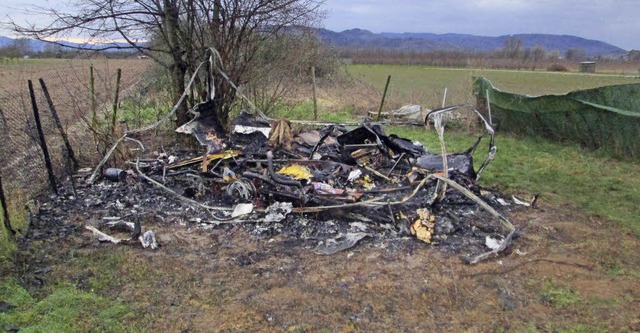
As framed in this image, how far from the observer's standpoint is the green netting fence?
8.42 metres

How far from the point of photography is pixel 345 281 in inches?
161

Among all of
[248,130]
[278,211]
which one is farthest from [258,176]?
[248,130]

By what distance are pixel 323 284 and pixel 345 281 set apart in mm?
218

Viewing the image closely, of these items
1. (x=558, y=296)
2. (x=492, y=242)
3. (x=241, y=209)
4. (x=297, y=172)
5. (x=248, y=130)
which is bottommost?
(x=558, y=296)

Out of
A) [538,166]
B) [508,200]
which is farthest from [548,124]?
[508,200]

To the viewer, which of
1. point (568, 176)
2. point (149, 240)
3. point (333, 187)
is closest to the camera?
point (149, 240)

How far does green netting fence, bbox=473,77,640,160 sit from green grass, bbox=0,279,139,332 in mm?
7522

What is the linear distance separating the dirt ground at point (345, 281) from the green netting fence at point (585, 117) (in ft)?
13.8

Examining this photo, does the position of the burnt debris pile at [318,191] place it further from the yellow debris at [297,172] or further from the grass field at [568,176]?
the grass field at [568,176]

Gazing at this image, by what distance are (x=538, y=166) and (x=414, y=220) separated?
434 cm

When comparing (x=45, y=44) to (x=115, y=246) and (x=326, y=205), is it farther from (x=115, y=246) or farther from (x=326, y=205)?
(x=326, y=205)

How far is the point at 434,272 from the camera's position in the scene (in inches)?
168

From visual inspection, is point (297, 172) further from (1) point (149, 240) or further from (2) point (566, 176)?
(2) point (566, 176)

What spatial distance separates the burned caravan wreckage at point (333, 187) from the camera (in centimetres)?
505
